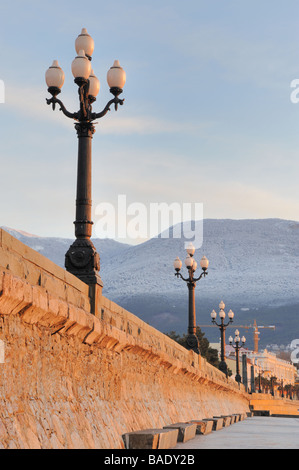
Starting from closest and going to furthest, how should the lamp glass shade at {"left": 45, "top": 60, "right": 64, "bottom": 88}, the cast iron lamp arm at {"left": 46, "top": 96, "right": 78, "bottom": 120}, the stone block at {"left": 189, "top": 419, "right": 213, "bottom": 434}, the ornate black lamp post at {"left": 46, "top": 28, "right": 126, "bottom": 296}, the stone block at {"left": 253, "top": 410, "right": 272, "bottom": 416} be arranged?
the ornate black lamp post at {"left": 46, "top": 28, "right": 126, "bottom": 296}
the cast iron lamp arm at {"left": 46, "top": 96, "right": 78, "bottom": 120}
the lamp glass shade at {"left": 45, "top": 60, "right": 64, "bottom": 88}
the stone block at {"left": 189, "top": 419, "right": 213, "bottom": 434}
the stone block at {"left": 253, "top": 410, "right": 272, "bottom": 416}

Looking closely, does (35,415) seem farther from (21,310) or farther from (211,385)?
(211,385)

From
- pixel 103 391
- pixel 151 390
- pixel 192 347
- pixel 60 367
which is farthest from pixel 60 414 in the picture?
pixel 192 347

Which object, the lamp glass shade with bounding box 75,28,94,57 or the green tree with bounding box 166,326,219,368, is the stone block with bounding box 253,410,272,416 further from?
the lamp glass shade with bounding box 75,28,94,57

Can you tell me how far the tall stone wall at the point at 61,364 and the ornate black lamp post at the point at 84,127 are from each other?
582mm

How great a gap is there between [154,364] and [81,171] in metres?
4.58

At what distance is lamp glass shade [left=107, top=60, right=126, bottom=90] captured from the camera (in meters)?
13.0

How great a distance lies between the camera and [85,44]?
12.9m

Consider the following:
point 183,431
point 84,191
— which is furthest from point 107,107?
point 183,431

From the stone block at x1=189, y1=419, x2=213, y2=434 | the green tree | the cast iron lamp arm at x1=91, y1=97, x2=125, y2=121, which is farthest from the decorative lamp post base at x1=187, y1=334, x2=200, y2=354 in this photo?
the green tree

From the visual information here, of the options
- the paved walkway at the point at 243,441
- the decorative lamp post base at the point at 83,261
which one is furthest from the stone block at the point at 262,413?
the decorative lamp post base at the point at 83,261

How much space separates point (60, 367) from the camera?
25.4ft

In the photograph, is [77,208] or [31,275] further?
[77,208]

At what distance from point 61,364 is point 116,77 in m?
6.76

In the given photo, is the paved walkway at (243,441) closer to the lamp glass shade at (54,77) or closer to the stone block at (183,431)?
the stone block at (183,431)
